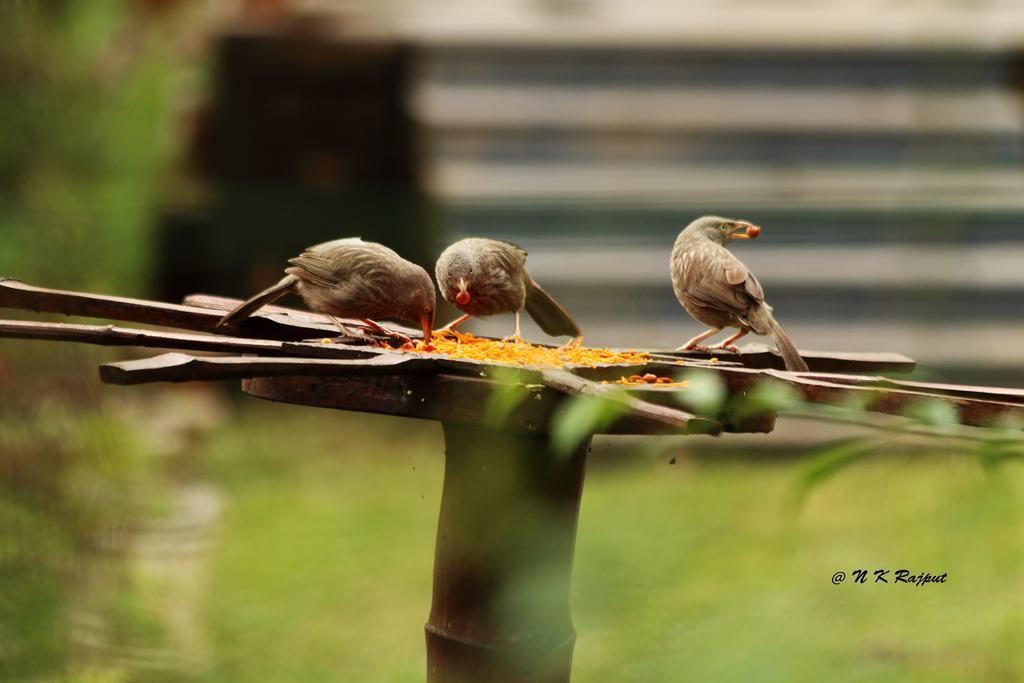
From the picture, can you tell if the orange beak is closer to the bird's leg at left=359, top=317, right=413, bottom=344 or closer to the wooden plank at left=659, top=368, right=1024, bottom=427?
the bird's leg at left=359, top=317, right=413, bottom=344

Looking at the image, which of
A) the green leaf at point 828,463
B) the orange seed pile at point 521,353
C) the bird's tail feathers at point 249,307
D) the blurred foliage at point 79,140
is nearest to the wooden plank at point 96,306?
the bird's tail feathers at point 249,307

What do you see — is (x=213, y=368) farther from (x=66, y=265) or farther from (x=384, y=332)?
(x=66, y=265)

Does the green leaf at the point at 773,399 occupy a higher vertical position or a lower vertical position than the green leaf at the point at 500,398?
higher

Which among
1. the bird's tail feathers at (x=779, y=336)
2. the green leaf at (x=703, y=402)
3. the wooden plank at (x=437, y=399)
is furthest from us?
the bird's tail feathers at (x=779, y=336)

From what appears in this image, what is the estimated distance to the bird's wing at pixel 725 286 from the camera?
4.82ft

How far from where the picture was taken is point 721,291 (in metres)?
1.48

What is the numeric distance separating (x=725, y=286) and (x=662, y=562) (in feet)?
1.62

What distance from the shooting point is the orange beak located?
142 centimetres

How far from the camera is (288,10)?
427 cm

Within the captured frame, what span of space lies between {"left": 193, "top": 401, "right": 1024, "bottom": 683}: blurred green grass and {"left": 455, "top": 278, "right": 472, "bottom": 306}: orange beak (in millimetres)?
321

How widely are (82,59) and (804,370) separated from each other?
2.06 metres

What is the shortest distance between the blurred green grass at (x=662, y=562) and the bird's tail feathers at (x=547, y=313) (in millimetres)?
265

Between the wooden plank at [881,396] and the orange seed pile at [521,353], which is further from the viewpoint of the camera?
the orange seed pile at [521,353]

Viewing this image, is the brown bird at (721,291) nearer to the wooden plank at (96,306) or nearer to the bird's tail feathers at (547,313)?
the bird's tail feathers at (547,313)
